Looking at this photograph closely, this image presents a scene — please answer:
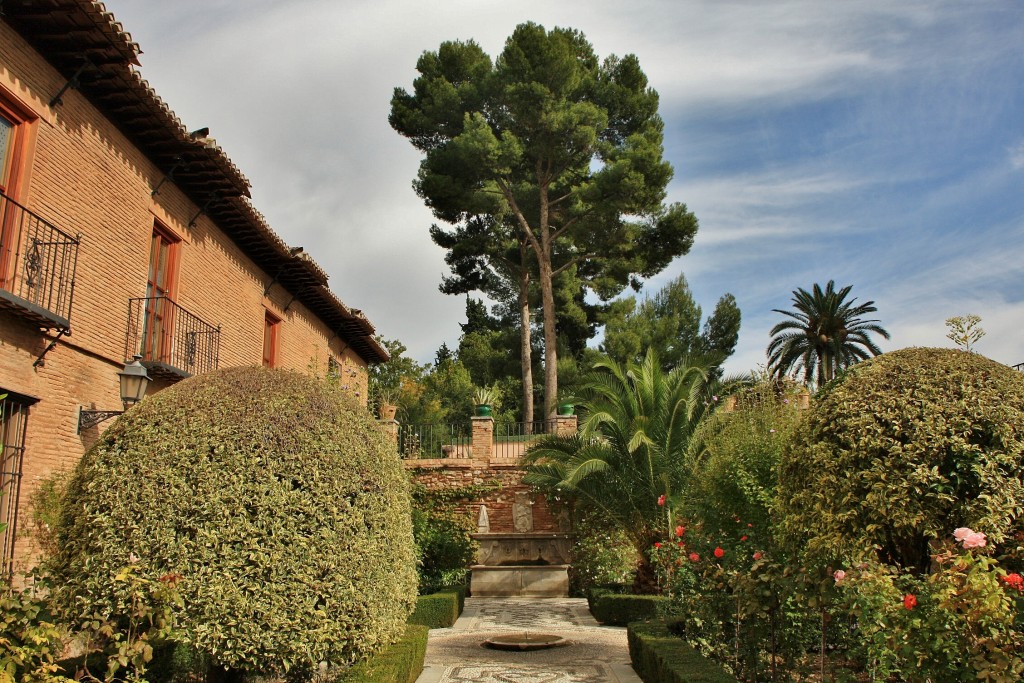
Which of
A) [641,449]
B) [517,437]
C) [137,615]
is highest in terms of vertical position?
[517,437]

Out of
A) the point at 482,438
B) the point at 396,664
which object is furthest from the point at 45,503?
the point at 482,438

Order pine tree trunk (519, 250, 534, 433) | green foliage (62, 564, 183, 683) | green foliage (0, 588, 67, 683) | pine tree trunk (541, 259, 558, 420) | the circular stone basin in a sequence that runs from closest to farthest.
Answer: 1. green foliage (0, 588, 67, 683)
2. green foliage (62, 564, 183, 683)
3. the circular stone basin
4. pine tree trunk (541, 259, 558, 420)
5. pine tree trunk (519, 250, 534, 433)

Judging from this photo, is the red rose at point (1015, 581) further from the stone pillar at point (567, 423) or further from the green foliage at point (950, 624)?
the stone pillar at point (567, 423)

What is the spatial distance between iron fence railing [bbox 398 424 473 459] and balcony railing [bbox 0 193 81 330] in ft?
39.1

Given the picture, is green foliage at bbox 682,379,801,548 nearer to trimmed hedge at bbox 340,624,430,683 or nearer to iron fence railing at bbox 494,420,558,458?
trimmed hedge at bbox 340,624,430,683

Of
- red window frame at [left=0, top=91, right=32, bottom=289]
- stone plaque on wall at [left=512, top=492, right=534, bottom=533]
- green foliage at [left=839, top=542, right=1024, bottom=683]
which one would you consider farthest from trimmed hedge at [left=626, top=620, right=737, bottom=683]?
stone plaque on wall at [left=512, top=492, right=534, bottom=533]

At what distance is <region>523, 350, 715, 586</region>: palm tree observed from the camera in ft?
40.1

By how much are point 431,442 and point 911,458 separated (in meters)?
16.4

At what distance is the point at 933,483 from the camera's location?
4.54m

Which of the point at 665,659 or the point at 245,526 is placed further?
the point at 665,659

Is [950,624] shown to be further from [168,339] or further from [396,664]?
[168,339]

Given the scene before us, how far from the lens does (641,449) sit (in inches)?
504

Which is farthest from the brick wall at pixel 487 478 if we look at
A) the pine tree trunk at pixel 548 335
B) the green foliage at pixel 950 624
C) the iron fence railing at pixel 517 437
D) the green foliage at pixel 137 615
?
the green foliage at pixel 950 624

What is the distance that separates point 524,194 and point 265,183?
41.2 ft
